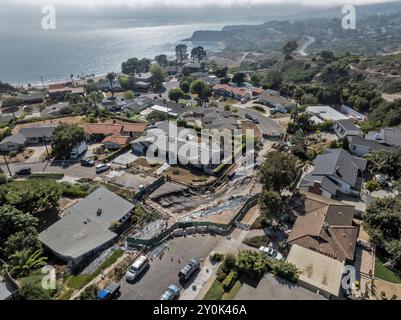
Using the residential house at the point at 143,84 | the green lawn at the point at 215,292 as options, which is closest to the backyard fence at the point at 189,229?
the green lawn at the point at 215,292

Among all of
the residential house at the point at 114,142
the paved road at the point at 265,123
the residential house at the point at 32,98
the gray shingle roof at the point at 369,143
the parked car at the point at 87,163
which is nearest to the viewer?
the gray shingle roof at the point at 369,143

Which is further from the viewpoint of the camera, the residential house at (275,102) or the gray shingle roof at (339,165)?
the residential house at (275,102)

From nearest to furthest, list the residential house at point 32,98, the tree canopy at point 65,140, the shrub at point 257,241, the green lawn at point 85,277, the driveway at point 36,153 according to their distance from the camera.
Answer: the green lawn at point 85,277, the shrub at point 257,241, the tree canopy at point 65,140, the driveway at point 36,153, the residential house at point 32,98

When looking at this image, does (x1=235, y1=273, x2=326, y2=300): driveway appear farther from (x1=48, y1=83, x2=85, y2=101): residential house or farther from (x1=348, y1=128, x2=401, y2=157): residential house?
(x1=48, y1=83, x2=85, y2=101): residential house

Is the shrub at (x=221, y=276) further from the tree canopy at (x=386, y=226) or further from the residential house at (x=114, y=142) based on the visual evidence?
the residential house at (x=114, y=142)

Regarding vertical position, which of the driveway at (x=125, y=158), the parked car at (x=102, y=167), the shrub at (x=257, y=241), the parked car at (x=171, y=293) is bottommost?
the parked car at (x=171, y=293)

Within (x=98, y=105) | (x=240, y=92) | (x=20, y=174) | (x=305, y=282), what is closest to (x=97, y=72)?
(x=98, y=105)

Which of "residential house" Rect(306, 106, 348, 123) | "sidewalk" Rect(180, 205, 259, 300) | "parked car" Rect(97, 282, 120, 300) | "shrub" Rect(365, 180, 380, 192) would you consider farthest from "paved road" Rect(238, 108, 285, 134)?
"parked car" Rect(97, 282, 120, 300)

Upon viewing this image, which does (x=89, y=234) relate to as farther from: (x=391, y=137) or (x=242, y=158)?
(x=391, y=137)
